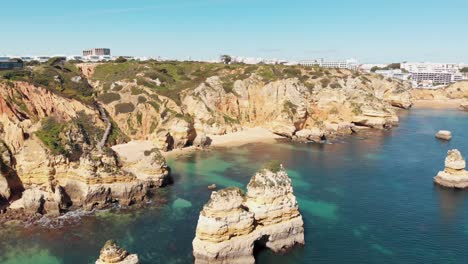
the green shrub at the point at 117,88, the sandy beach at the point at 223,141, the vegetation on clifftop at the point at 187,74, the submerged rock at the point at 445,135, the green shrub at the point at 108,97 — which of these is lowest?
the sandy beach at the point at 223,141

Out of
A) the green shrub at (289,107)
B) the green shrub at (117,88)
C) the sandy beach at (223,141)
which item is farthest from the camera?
the green shrub at (117,88)

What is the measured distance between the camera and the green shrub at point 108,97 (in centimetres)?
7750

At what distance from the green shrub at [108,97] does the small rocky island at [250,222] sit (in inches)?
2085

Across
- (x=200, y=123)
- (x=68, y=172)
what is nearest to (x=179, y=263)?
(x=68, y=172)

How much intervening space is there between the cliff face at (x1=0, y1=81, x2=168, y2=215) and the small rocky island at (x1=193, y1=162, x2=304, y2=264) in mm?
15619

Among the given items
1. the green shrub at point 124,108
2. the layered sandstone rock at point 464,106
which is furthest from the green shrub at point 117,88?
the layered sandstone rock at point 464,106

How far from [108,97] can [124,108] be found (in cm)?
616

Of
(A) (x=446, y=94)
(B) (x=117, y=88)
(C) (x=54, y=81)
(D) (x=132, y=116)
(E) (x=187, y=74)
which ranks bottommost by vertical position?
(D) (x=132, y=116)

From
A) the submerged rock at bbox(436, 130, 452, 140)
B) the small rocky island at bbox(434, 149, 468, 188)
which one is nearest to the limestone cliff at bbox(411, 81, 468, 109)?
the submerged rock at bbox(436, 130, 452, 140)

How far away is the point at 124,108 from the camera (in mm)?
74875

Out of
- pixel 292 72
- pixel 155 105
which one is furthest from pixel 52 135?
pixel 292 72

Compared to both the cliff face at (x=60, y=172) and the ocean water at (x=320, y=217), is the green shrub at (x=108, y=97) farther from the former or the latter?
the cliff face at (x=60, y=172)

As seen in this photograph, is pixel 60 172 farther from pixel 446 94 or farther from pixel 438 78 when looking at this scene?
pixel 438 78

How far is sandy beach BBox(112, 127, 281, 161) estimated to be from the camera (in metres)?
63.1
